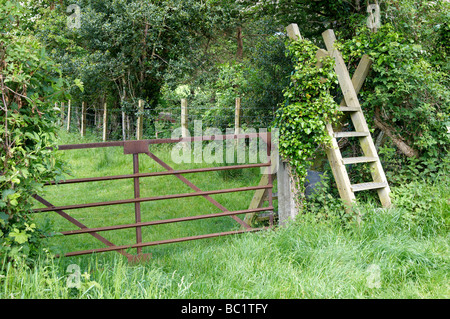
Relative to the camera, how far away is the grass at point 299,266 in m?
3.10

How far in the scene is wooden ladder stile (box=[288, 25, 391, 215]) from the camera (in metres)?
5.15

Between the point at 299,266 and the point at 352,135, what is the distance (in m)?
2.36

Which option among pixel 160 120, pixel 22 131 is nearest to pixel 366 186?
pixel 22 131

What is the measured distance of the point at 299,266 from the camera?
3764mm

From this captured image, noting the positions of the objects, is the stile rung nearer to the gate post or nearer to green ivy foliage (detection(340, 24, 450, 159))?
green ivy foliage (detection(340, 24, 450, 159))

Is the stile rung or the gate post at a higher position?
the stile rung

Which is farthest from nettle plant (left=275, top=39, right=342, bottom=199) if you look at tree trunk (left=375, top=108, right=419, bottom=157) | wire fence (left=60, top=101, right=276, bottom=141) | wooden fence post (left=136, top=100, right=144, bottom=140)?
wooden fence post (left=136, top=100, right=144, bottom=140)

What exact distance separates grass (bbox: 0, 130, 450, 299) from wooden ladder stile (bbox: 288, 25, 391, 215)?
0.24 m

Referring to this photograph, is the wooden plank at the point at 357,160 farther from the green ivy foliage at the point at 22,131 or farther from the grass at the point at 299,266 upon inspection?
the green ivy foliage at the point at 22,131

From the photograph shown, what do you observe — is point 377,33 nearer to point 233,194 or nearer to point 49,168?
point 233,194

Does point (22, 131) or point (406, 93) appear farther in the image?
point (406, 93)

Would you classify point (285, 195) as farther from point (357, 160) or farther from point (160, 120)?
point (160, 120)
